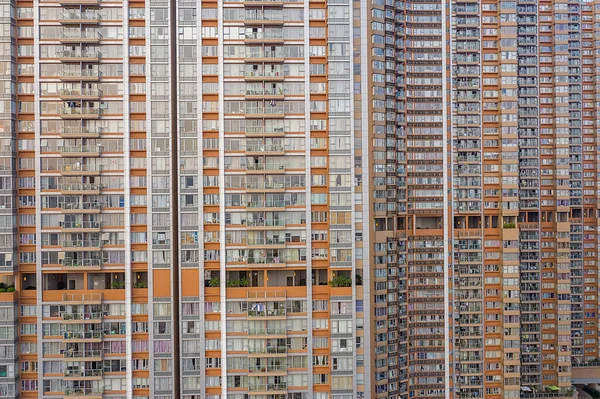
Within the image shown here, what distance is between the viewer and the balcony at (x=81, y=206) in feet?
152

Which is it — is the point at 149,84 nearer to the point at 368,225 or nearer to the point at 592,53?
the point at 368,225

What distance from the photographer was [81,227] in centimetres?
4662

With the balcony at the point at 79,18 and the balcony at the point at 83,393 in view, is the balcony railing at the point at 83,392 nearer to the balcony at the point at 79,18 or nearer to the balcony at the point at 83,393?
the balcony at the point at 83,393

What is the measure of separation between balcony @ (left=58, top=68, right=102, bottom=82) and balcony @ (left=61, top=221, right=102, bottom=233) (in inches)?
555

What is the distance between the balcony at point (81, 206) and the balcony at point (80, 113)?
Result: 27.8 ft

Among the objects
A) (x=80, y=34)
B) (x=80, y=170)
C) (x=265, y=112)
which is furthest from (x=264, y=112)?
(x=80, y=34)

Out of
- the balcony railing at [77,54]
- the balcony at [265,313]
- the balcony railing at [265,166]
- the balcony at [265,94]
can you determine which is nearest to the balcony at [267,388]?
the balcony at [265,313]

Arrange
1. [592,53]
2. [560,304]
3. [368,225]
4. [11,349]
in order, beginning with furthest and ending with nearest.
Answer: [592,53], [560,304], [368,225], [11,349]

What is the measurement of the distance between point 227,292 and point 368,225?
51.4ft

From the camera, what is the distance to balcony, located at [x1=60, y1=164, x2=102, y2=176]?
4653 centimetres

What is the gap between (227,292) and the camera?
154 ft

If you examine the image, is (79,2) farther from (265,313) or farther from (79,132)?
(265,313)

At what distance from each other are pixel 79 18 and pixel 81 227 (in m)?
20.6

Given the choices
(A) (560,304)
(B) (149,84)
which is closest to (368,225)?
(B) (149,84)
